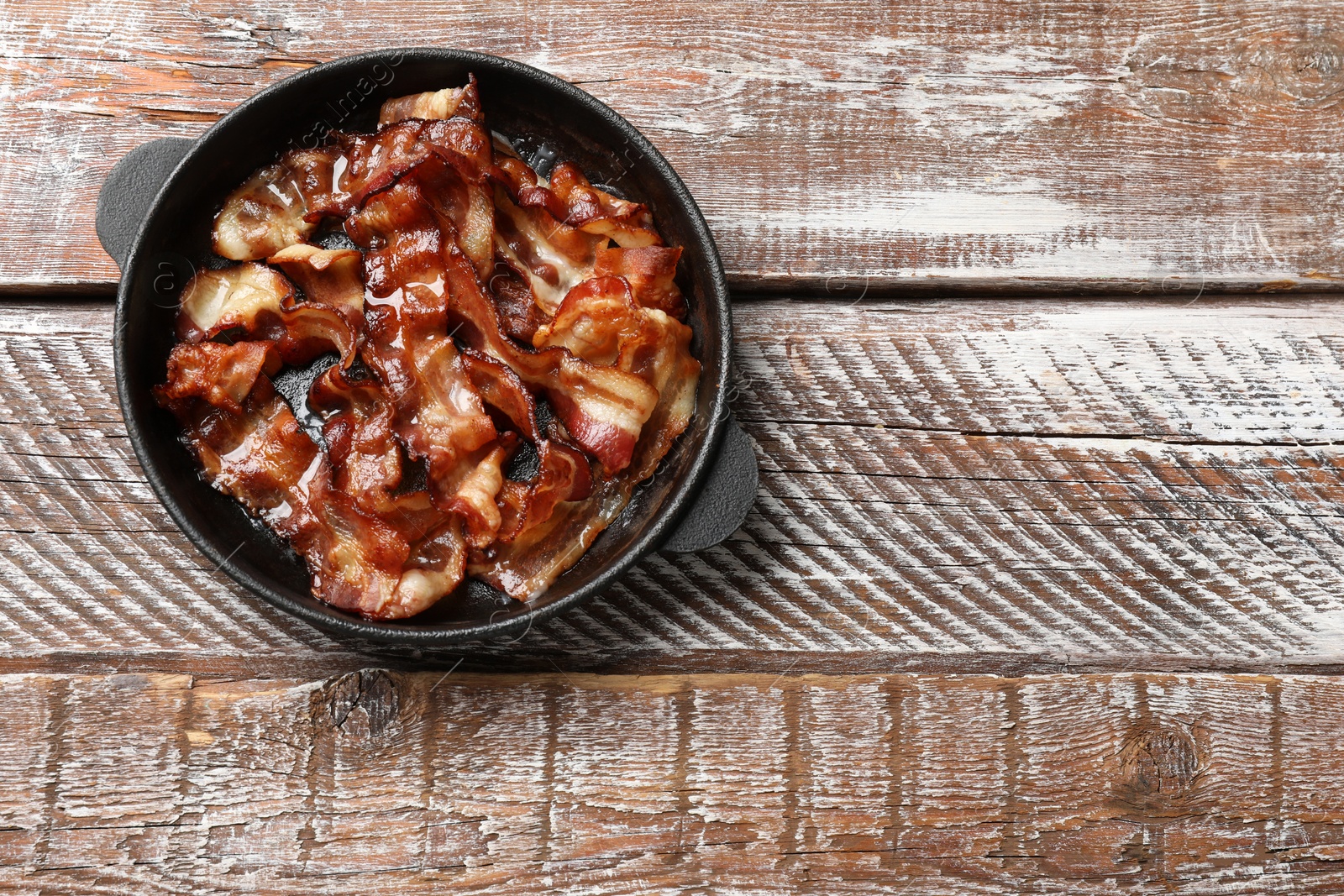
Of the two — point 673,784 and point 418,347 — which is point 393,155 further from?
point 673,784

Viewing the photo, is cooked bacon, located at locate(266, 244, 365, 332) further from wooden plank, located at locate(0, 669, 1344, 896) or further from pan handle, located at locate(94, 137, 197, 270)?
wooden plank, located at locate(0, 669, 1344, 896)

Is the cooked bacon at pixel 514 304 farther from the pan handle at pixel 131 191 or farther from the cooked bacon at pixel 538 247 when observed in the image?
the pan handle at pixel 131 191

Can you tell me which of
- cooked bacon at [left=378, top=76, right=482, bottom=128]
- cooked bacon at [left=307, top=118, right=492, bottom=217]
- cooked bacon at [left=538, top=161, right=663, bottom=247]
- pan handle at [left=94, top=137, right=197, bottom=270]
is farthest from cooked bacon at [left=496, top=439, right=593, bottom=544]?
pan handle at [left=94, top=137, right=197, bottom=270]

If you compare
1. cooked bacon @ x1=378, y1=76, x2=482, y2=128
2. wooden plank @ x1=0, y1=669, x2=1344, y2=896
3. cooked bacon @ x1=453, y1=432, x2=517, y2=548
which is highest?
cooked bacon @ x1=378, y1=76, x2=482, y2=128

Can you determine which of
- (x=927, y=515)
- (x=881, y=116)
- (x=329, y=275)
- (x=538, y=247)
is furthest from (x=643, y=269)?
(x=927, y=515)

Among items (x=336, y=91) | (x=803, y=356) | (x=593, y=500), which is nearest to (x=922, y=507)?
(x=803, y=356)
